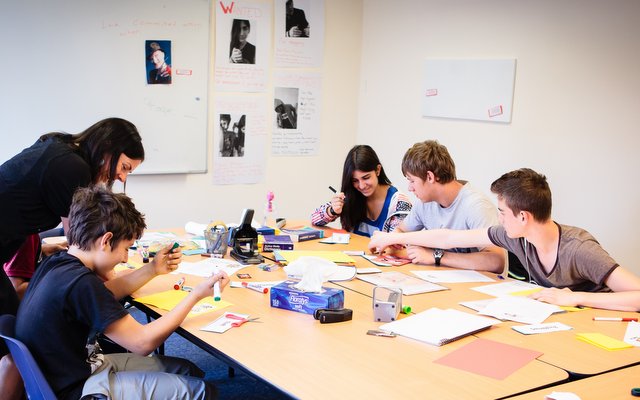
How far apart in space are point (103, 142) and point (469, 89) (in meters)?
3.01

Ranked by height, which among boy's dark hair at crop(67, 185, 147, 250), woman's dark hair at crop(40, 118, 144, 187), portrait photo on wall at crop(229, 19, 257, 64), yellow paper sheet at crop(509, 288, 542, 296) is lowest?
yellow paper sheet at crop(509, 288, 542, 296)

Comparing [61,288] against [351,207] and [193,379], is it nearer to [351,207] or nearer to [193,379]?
[193,379]

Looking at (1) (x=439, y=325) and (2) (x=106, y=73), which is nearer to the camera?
(1) (x=439, y=325)

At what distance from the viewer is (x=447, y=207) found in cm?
352

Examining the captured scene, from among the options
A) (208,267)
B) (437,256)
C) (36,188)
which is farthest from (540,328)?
(36,188)

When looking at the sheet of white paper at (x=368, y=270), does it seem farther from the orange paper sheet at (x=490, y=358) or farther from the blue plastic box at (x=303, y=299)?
the orange paper sheet at (x=490, y=358)

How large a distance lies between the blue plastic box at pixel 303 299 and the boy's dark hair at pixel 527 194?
791 mm

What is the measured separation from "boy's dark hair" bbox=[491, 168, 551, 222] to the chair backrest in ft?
5.85

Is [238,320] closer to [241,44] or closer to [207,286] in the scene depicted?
[207,286]

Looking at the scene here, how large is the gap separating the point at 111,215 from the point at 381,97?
3972 millimetres

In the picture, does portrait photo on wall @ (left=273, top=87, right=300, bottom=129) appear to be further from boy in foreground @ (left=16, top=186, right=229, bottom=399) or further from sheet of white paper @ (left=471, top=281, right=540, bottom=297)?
boy in foreground @ (left=16, top=186, right=229, bottom=399)

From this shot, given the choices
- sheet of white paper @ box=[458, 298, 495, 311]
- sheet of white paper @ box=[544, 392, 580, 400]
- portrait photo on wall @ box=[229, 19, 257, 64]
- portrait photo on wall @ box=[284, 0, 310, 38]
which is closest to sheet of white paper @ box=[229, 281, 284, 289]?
sheet of white paper @ box=[458, 298, 495, 311]

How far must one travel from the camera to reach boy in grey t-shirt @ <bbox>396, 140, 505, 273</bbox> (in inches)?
129

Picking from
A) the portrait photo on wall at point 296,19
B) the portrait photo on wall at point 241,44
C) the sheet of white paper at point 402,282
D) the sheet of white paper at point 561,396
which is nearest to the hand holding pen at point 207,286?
the sheet of white paper at point 402,282
